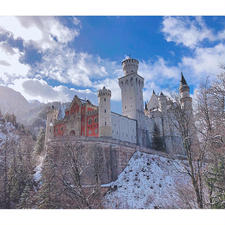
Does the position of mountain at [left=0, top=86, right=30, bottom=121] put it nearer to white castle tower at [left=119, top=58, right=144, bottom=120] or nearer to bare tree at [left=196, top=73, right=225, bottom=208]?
bare tree at [left=196, top=73, right=225, bottom=208]

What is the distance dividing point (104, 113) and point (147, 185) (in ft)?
→ 34.3

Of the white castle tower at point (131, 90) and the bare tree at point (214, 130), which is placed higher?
the white castle tower at point (131, 90)

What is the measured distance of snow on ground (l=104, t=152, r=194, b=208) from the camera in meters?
11.7

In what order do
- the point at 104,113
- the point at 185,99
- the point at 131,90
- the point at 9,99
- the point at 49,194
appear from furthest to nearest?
the point at 131,90 → the point at 104,113 → the point at 9,99 → the point at 185,99 → the point at 49,194

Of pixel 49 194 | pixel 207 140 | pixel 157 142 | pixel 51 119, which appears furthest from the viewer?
pixel 51 119

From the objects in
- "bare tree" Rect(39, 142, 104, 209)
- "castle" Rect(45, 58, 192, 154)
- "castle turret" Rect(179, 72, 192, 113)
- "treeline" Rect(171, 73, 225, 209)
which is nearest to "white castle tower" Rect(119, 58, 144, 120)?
"castle" Rect(45, 58, 192, 154)

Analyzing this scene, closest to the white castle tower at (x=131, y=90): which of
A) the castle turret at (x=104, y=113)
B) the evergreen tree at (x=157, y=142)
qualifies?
the evergreen tree at (x=157, y=142)

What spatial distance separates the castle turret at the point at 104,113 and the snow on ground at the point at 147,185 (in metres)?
4.65

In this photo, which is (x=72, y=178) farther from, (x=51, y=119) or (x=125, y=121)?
(x=51, y=119)

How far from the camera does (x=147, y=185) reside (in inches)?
566

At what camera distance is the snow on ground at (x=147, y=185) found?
1172cm

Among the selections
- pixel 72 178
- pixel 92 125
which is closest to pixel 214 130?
pixel 72 178

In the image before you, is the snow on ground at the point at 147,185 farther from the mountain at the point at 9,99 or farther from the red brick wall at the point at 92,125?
the mountain at the point at 9,99
